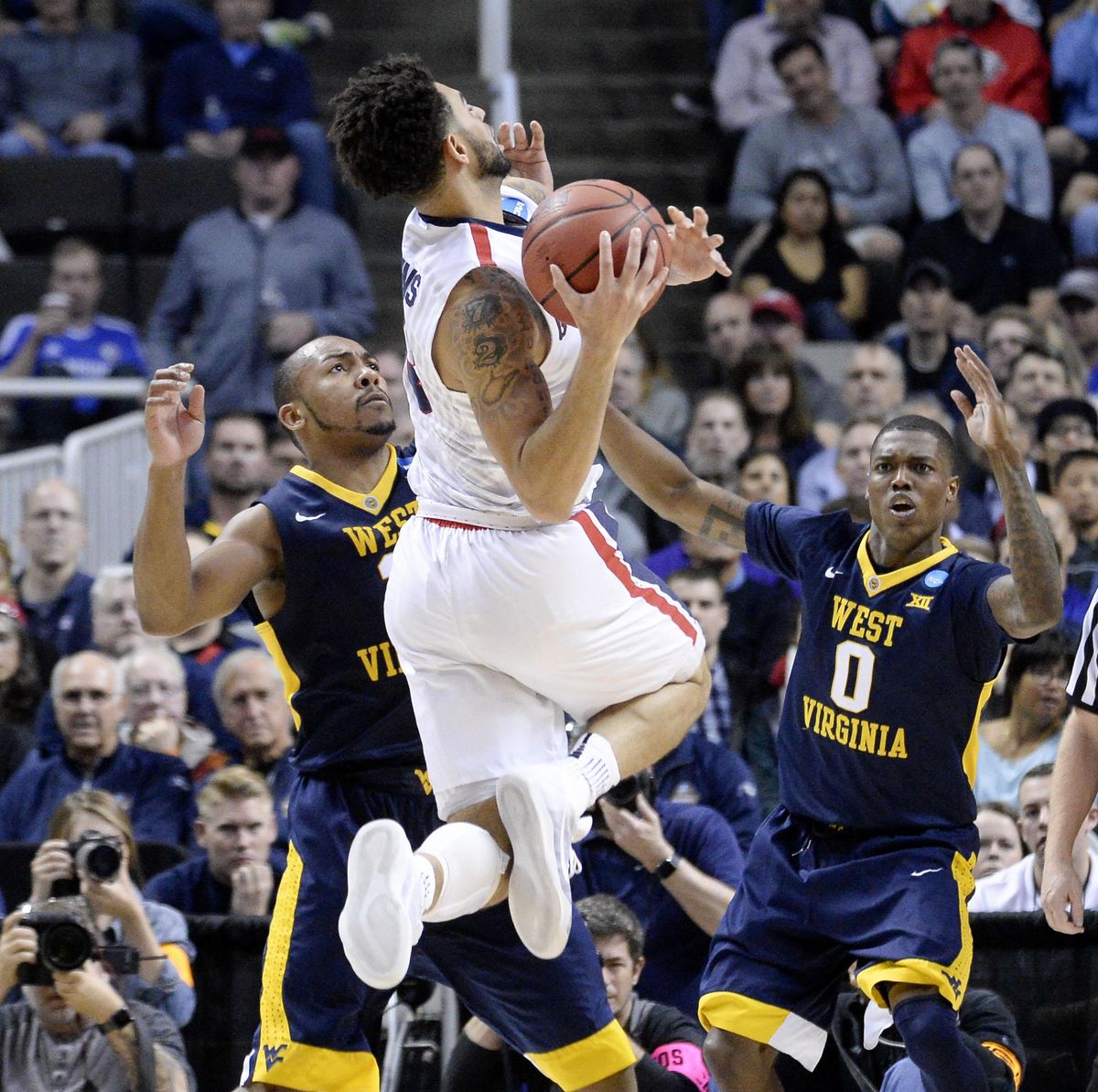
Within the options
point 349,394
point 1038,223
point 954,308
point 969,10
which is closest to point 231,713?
point 349,394

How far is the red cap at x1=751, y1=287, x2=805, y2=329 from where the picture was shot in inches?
436

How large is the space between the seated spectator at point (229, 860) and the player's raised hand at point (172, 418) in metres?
2.28

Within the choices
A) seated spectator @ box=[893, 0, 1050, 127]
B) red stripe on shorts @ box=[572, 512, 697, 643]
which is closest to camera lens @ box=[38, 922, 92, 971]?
red stripe on shorts @ box=[572, 512, 697, 643]

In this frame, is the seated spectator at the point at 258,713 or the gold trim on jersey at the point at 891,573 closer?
the gold trim on jersey at the point at 891,573

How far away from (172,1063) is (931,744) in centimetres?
238

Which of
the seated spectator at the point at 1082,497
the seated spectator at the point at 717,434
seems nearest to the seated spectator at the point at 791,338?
the seated spectator at the point at 717,434

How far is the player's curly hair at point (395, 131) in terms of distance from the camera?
15.0 feet

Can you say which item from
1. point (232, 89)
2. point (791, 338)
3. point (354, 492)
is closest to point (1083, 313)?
point (791, 338)

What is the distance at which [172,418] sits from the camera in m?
5.05

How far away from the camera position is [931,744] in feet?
17.1

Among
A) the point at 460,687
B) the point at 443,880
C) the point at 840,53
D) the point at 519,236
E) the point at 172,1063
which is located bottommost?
the point at 172,1063

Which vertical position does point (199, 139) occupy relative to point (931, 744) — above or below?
above

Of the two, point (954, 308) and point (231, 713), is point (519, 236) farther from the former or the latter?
point (954, 308)

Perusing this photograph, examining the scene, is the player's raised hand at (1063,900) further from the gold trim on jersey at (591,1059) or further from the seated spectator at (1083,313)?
the seated spectator at (1083,313)
